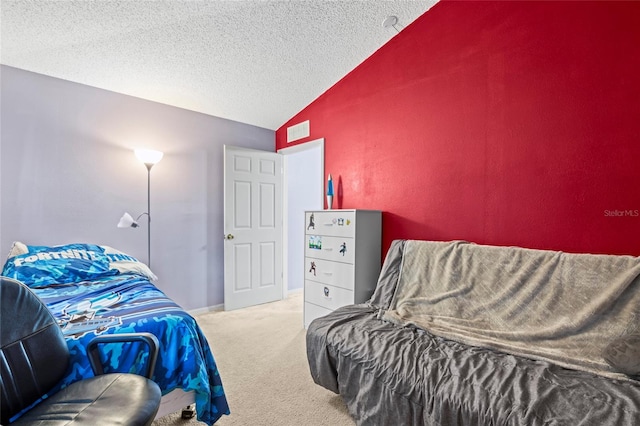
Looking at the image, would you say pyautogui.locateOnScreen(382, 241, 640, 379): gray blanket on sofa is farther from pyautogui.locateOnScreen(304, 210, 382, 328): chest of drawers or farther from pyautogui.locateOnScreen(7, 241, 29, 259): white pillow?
pyautogui.locateOnScreen(7, 241, 29, 259): white pillow

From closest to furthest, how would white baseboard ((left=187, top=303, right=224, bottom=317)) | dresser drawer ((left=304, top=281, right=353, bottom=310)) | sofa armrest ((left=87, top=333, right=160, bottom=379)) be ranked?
sofa armrest ((left=87, top=333, right=160, bottom=379)) → dresser drawer ((left=304, top=281, right=353, bottom=310)) → white baseboard ((left=187, top=303, right=224, bottom=317))

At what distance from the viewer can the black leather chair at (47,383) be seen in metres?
1.03

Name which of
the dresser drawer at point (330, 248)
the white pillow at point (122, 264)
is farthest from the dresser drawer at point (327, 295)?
the white pillow at point (122, 264)

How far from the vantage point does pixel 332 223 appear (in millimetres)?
2672

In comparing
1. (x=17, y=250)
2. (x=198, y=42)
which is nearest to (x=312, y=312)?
(x=17, y=250)

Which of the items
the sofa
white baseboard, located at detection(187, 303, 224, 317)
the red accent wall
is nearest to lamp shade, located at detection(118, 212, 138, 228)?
white baseboard, located at detection(187, 303, 224, 317)

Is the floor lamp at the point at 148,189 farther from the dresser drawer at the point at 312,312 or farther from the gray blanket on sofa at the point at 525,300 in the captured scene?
the gray blanket on sofa at the point at 525,300

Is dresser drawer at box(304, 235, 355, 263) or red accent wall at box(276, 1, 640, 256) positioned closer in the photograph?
red accent wall at box(276, 1, 640, 256)

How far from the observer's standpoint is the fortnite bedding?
1.38m

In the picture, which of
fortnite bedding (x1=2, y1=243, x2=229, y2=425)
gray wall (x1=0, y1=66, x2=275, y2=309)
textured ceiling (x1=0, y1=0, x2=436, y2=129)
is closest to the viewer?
fortnite bedding (x1=2, y1=243, x2=229, y2=425)

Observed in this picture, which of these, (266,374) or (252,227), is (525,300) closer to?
(266,374)

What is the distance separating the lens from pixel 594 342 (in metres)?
1.40

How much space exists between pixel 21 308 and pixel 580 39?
310 cm

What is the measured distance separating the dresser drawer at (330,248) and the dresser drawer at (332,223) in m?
0.05
